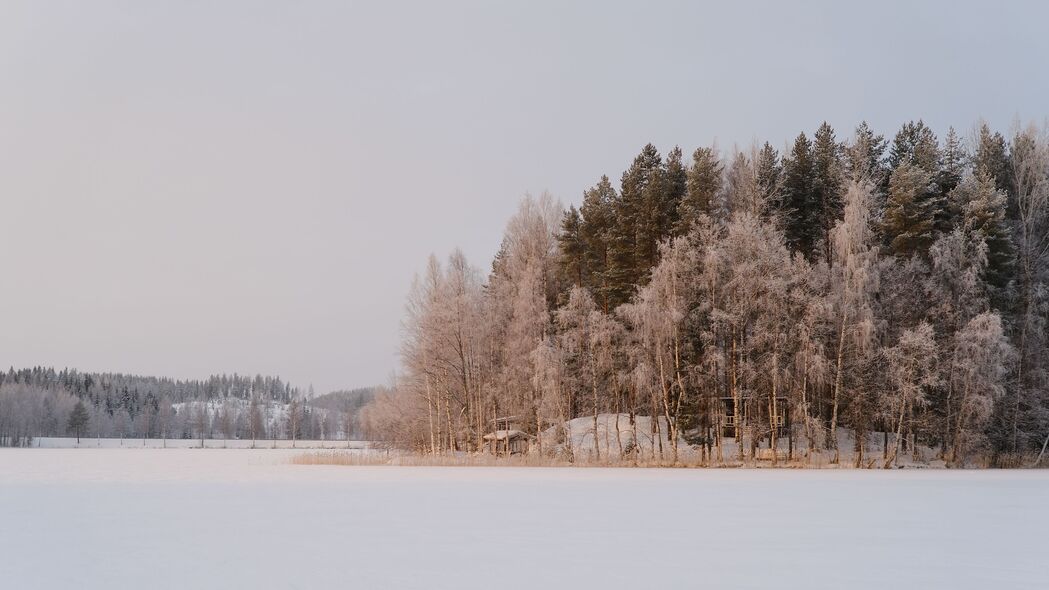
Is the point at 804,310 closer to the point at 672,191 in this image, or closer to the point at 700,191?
the point at 700,191

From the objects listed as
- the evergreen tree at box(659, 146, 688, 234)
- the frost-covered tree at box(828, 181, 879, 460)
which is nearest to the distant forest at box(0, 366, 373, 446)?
the evergreen tree at box(659, 146, 688, 234)

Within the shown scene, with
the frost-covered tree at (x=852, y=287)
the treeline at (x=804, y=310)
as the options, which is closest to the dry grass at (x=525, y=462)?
the treeline at (x=804, y=310)

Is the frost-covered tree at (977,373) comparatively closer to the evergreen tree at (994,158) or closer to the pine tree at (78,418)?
the evergreen tree at (994,158)

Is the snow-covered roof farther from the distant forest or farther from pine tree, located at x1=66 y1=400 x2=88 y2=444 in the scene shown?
pine tree, located at x1=66 y1=400 x2=88 y2=444

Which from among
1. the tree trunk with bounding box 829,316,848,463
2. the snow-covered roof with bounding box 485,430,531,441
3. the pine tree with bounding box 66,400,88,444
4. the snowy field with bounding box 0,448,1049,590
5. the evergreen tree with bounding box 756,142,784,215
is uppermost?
the evergreen tree with bounding box 756,142,784,215

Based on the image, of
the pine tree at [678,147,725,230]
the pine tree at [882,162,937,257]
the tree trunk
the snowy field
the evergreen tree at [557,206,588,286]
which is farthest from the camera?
the evergreen tree at [557,206,588,286]

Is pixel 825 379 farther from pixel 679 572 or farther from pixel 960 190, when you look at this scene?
pixel 679 572

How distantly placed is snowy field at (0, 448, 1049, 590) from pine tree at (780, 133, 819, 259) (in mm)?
28149

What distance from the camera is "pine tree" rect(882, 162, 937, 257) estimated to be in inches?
1823

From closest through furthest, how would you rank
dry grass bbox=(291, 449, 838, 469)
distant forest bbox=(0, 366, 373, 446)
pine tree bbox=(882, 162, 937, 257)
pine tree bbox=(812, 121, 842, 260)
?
dry grass bbox=(291, 449, 838, 469), pine tree bbox=(882, 162, 937, 257), pine tree bbox=(812, 121, 842, 260), distant forest bbox=(0, 366, 373, 446)

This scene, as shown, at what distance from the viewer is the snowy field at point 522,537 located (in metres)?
10.8

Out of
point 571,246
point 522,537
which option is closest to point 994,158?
point 571,246

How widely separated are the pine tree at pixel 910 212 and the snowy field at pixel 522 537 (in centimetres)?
2276

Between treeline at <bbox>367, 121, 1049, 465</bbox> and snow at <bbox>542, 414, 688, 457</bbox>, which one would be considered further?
snow at <bbox>542, 414, 688, 457</bbox>
